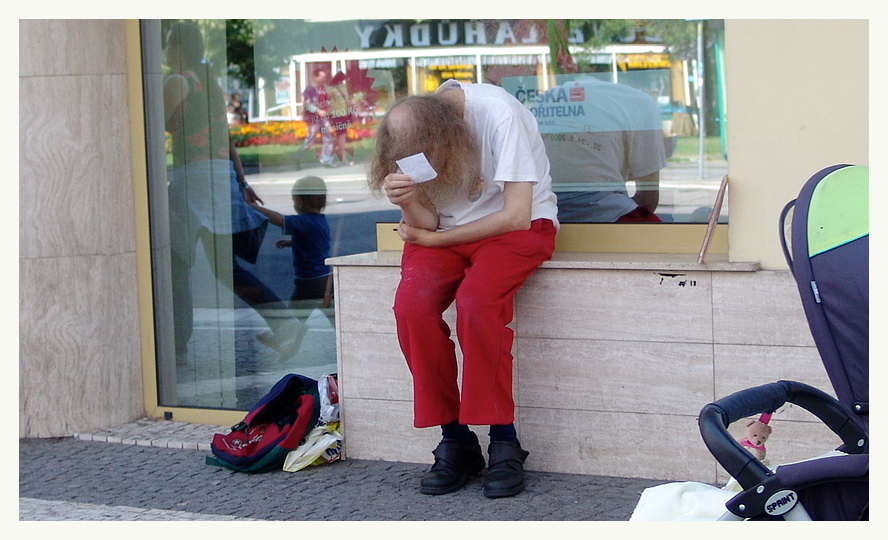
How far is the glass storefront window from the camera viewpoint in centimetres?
454

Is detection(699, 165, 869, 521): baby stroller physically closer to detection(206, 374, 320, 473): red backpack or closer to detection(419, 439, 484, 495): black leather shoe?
detection(419, 439, 484, 495): black leather shoe

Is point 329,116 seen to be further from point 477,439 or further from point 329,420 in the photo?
point 477,439

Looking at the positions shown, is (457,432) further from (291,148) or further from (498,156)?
(291,148)

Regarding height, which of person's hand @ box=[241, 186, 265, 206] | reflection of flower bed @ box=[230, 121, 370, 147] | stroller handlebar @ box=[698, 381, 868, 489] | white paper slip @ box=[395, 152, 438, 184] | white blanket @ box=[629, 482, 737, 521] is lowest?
white blanket @ box=[629, 482, 737, 521]

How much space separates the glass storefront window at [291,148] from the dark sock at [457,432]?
1210 mm

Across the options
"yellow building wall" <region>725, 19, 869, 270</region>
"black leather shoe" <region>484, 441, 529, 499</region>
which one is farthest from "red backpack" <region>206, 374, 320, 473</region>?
"yellow building wall" <region>725, 19, 869, 270</region>

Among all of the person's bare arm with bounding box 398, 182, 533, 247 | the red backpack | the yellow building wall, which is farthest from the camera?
the red backpack

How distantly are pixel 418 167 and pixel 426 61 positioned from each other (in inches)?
51.0

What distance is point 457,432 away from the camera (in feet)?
12.8

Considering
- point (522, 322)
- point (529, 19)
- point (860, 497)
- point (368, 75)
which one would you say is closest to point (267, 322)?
point (368, 75)

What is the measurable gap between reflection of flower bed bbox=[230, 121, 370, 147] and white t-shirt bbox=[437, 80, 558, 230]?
3.50 ft

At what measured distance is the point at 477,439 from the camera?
4004 mm

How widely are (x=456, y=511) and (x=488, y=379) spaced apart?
505 millimetres

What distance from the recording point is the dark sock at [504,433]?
3.79 m
